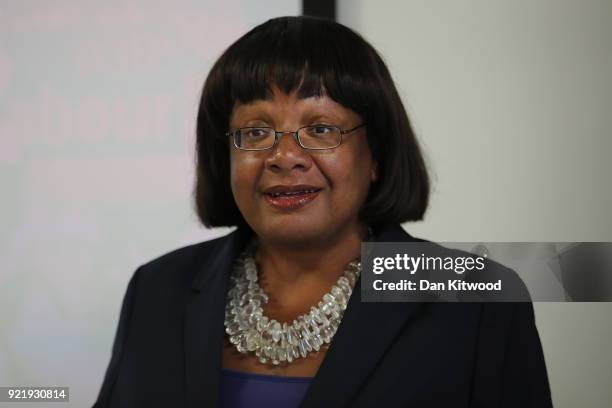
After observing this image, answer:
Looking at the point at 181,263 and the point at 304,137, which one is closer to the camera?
the point at 304,137

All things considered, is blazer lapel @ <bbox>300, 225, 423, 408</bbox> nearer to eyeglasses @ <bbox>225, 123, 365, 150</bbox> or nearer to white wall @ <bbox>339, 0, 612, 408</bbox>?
eyeglasses @ <bbox>225, 123, 365, 150</bbox>

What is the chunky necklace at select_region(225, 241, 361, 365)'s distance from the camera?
3.76ft

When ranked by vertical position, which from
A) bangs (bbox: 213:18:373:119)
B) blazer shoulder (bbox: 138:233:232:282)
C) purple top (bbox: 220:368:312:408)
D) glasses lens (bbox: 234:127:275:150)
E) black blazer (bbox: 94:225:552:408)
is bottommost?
purple top (bbox: 220:368:312:408)

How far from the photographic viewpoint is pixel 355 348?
42.5 inches

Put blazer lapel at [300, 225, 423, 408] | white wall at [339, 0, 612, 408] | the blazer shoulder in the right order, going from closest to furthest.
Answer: blazer lapel at [300, 225, 423, 408], the blazer shoulder, white wall at [339, 0, 612, 408]

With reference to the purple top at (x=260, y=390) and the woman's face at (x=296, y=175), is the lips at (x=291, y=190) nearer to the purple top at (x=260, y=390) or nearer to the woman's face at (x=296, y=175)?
the woman's face at (x=296, y=175)

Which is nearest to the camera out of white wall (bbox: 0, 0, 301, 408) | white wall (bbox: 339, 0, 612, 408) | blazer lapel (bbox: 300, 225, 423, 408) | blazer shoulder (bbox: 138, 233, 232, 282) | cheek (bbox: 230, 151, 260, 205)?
blazer lapel (bbox: 300, 225, 423, 408)

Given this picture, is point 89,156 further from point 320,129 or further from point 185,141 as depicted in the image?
point 320,129

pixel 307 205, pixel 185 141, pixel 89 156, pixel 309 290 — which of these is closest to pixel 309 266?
pixel 309 290

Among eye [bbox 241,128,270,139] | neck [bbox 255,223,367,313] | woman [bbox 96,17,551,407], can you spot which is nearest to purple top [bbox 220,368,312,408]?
woman [bbox 96,17,551,407]


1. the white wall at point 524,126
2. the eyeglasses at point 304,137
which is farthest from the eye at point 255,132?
the white wall at point 524,126

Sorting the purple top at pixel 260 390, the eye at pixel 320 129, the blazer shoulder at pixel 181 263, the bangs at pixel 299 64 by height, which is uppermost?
the bangs at pixel 299 64

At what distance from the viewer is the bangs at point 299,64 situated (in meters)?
1.12

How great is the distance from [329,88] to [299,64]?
A: 0.06 metres
